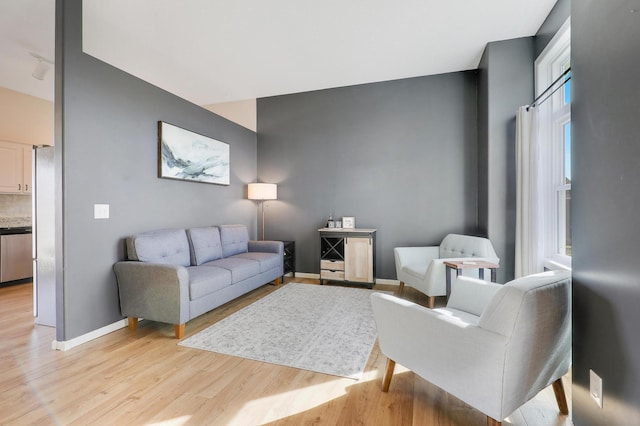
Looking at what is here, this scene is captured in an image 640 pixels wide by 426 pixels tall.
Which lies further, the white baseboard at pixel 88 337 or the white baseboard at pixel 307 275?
the white baseboard at pixel 307 275

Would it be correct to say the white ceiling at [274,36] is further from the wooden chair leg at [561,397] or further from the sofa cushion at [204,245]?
the wooden chair leg at [561,397]

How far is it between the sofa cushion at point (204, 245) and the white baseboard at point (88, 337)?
0.90 metres

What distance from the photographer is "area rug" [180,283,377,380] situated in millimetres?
2219

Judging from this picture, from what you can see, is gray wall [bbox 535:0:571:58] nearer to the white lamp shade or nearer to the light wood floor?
the light wood floor

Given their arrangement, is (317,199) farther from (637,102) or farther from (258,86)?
(637,102)

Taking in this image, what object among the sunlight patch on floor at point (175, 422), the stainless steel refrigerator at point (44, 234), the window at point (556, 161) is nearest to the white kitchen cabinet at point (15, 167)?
the stainless steel refrigerator at point (44, 234)

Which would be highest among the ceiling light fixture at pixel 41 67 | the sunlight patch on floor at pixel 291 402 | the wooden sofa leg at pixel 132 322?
the ceiling light fixture at pixel 41 67

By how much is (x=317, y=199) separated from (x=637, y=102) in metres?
3.92

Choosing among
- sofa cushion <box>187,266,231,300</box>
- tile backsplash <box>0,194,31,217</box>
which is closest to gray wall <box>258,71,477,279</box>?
sofa cushion <box>187,266,231,300</box>

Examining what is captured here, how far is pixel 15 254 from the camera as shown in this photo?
4.37 meters

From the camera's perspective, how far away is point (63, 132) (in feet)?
7.75

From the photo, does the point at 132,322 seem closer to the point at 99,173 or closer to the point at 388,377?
the point at 99,173

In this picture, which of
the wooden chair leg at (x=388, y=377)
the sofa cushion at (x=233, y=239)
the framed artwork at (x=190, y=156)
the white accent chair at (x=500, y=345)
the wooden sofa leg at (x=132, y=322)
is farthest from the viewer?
the sofa cushion at (x=233, y=239)

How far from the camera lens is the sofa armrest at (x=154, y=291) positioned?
100 inches
